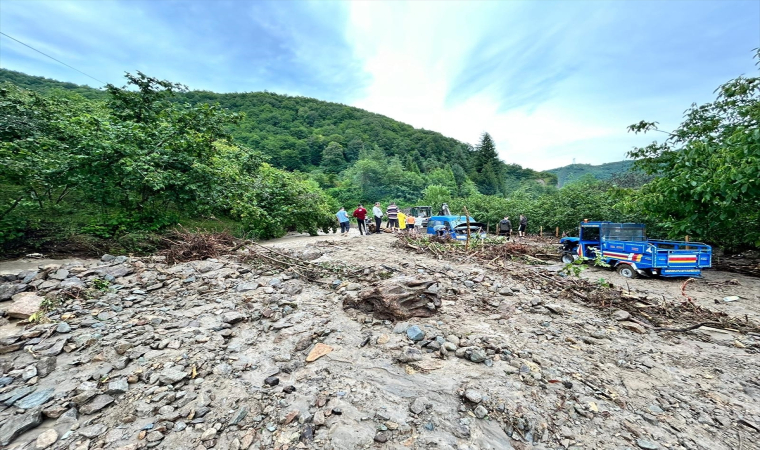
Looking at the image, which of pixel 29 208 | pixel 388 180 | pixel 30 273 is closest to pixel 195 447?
pixel 30 273

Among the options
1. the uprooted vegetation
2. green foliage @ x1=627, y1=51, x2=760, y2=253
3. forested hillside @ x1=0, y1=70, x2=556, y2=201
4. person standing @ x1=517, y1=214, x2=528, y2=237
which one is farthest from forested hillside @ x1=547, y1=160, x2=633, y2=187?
the uprooted vegetation

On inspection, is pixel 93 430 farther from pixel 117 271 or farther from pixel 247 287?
pixel 117 271

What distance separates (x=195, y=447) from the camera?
2.16 metres

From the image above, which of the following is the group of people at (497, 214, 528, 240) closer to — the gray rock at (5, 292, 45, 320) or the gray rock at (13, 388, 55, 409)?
the gray rock at (13, 388, 55, 409)

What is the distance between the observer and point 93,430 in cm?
229

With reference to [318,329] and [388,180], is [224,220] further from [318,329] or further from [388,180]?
[388,180]

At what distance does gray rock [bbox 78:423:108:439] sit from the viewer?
7.38ft

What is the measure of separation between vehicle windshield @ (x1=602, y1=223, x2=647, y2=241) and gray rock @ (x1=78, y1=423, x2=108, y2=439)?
36.5 ft

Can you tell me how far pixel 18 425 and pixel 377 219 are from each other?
11.7m

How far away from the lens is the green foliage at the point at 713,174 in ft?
21.2

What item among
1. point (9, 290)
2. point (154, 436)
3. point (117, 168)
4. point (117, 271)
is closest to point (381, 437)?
point (154, 436)

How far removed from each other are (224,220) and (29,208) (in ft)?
16.5

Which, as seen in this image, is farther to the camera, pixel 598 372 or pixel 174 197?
pixel 174 197

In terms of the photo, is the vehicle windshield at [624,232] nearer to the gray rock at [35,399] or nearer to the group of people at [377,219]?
the group of people at [377,219]
